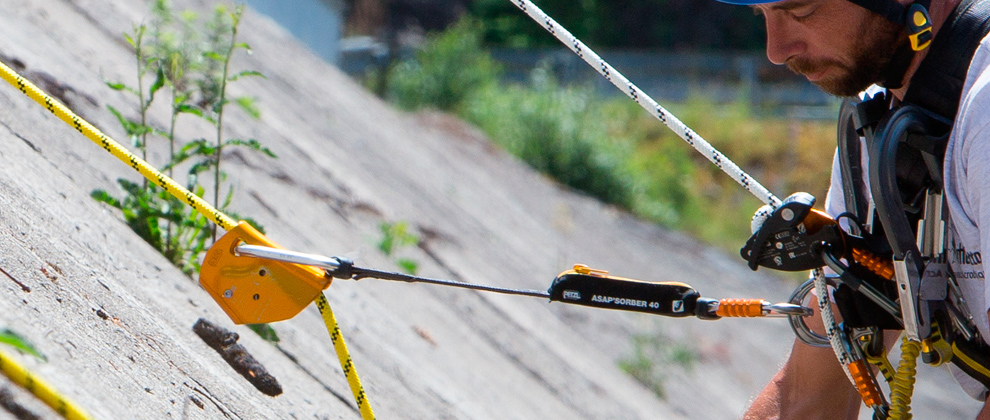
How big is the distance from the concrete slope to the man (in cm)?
106

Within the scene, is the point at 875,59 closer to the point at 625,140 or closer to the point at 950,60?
the point at 950,60

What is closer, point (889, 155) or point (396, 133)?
point (889, 155)

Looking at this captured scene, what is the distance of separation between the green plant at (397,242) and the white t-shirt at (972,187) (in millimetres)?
Result: 3406

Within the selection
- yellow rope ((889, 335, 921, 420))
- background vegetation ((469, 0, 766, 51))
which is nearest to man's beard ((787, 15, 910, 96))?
yellow rope ((889, 335, 921, 420))

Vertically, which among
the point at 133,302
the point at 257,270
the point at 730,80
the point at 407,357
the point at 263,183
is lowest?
the point at 133,302

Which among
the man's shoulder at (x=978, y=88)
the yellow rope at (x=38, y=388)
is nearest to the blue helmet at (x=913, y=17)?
the man's shoulder at (x=978, y=88)

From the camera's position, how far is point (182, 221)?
290cm

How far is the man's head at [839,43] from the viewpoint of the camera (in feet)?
6.41

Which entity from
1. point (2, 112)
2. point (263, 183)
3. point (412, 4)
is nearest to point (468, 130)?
point (263, 183)

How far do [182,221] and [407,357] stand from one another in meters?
1.10

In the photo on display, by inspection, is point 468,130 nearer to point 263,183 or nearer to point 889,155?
point 263,183

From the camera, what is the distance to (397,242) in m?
5.39

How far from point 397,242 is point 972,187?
399 cm

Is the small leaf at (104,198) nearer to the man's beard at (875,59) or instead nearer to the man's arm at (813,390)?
the man's arm at (813,390)
